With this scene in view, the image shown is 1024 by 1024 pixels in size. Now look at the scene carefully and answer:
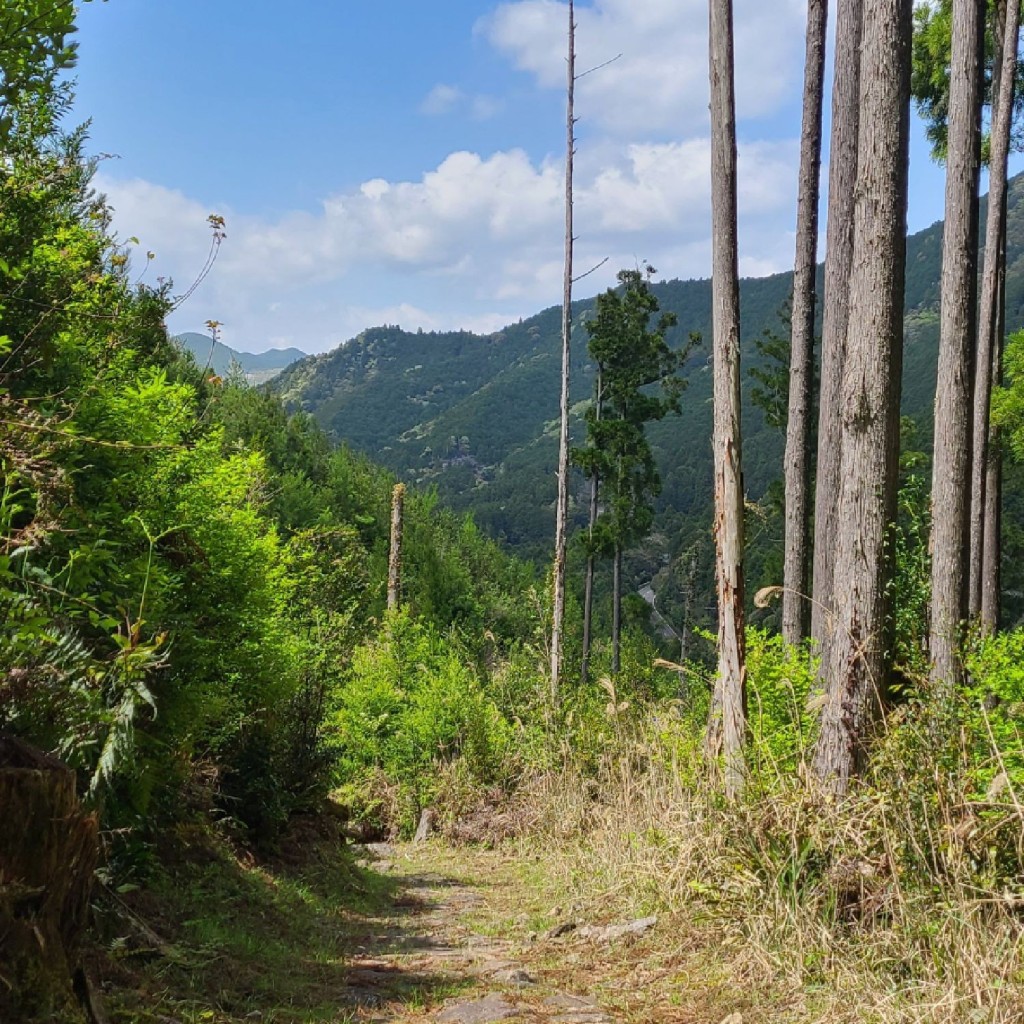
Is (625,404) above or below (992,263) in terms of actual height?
above

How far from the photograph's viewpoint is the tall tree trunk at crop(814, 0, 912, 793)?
592cm

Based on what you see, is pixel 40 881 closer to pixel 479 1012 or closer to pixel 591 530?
pixel 479 1012

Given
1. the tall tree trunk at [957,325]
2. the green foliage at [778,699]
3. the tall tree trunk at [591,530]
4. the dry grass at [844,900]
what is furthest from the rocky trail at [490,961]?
the tall tree trunk at [591,530]

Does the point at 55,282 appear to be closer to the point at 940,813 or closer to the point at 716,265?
the point at 716,265

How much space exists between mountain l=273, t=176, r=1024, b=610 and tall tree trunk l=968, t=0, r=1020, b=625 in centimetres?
3034

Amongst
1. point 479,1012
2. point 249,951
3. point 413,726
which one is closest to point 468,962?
point 249,951

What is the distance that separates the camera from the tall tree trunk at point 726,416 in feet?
22.8

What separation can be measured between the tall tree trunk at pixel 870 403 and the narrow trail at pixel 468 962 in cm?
197

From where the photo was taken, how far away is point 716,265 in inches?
310

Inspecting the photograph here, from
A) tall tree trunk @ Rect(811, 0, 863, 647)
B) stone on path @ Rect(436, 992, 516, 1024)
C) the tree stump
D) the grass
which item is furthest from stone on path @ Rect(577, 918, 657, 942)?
the tree stump

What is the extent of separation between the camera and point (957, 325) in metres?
10.3

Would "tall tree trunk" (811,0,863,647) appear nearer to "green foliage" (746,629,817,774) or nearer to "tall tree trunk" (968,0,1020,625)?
"green foliage" (746,629,817,774)

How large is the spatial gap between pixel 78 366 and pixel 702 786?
15.9 ft

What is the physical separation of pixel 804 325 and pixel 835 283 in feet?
10.7
